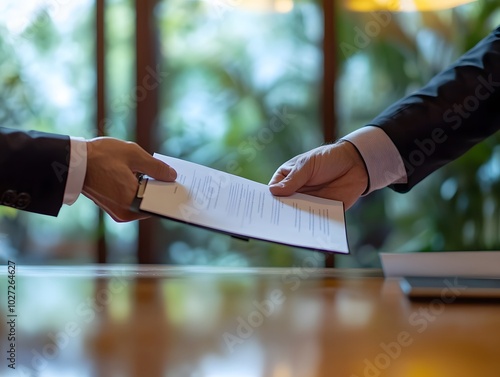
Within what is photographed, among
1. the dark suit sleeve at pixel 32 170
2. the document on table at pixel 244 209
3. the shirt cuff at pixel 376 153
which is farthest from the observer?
the shirt cuff at pixel 376 153

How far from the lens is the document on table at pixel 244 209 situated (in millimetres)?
906

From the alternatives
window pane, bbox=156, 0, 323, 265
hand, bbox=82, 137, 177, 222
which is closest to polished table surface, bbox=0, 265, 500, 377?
hand, bbox=82, 137, 177, 222

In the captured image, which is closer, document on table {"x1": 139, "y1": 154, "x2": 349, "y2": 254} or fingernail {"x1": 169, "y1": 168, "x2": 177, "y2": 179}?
document on table {"x1": 139, "y1": 154, "x2": 349, "y2": 254}

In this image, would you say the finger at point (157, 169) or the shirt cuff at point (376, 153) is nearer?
the finger at point (157, 169)

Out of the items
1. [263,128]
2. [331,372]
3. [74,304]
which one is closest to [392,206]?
[263,128]

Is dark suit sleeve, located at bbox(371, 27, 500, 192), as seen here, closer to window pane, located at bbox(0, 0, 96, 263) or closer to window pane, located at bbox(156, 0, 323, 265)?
window pane, located at bbox(156, 0, 323, 265)

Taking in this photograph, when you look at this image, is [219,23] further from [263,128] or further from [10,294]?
[10,294]

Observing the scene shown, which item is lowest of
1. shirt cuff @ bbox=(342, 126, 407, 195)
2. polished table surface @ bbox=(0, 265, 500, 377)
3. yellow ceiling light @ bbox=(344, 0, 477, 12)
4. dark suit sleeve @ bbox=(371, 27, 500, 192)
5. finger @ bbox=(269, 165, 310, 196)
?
polished table surface @ bbox=(0, 265, 500, 377)

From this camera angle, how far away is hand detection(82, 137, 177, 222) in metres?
1.06

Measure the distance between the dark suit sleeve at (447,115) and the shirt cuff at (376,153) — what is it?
0.05 ft

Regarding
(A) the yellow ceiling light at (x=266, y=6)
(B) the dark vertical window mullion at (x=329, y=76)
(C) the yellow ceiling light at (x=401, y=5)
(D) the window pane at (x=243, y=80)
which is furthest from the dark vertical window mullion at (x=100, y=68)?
(C) the yellow ceiling light at (x=401, y=5)

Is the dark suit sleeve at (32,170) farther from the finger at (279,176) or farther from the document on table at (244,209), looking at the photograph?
the finger at (279,176)

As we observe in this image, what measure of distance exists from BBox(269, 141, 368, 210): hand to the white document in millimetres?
235

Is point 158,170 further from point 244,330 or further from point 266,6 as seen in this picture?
point 266,6
